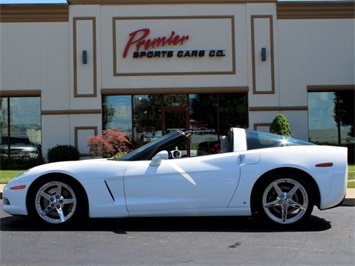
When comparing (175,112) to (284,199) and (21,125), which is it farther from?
(284,199)

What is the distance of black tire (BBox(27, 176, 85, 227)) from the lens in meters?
5.79

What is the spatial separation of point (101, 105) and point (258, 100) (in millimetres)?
5773

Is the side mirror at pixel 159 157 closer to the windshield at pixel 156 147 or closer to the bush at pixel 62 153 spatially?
the windshield at pixel 156 147

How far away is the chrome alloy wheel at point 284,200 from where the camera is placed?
5.78m

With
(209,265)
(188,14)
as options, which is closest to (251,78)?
(188,14)

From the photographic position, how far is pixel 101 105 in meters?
16.4

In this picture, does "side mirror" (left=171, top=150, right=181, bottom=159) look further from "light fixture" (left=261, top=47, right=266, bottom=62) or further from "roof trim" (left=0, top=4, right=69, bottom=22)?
"roof trim" (left=0, top=4, right=69, bottom=22)

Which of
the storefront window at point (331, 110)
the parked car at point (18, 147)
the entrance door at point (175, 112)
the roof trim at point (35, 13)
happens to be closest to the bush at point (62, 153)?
the parked car at point (18, 147)

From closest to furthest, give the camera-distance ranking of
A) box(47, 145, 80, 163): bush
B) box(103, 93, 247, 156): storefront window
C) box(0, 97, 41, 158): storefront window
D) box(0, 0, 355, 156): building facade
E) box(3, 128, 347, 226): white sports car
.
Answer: box(3, 128, 347, 226): white sports car < box(47, 145, 80, 163): bush < box(0, 0, 355, 156): building facade < box(103, 93, 247, 156): storefront window < box(0, 97, 41, 158): storefront window

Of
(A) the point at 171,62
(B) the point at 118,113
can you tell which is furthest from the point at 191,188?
(B) the point at 118,113

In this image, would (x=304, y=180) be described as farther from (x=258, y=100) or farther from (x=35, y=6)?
(x=35, y=6)

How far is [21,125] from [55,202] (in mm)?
11844

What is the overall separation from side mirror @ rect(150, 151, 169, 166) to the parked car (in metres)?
12.0

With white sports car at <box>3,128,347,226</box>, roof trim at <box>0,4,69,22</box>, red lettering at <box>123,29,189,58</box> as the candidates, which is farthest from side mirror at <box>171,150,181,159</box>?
roof trim at <box>0,4,69,22</box>
